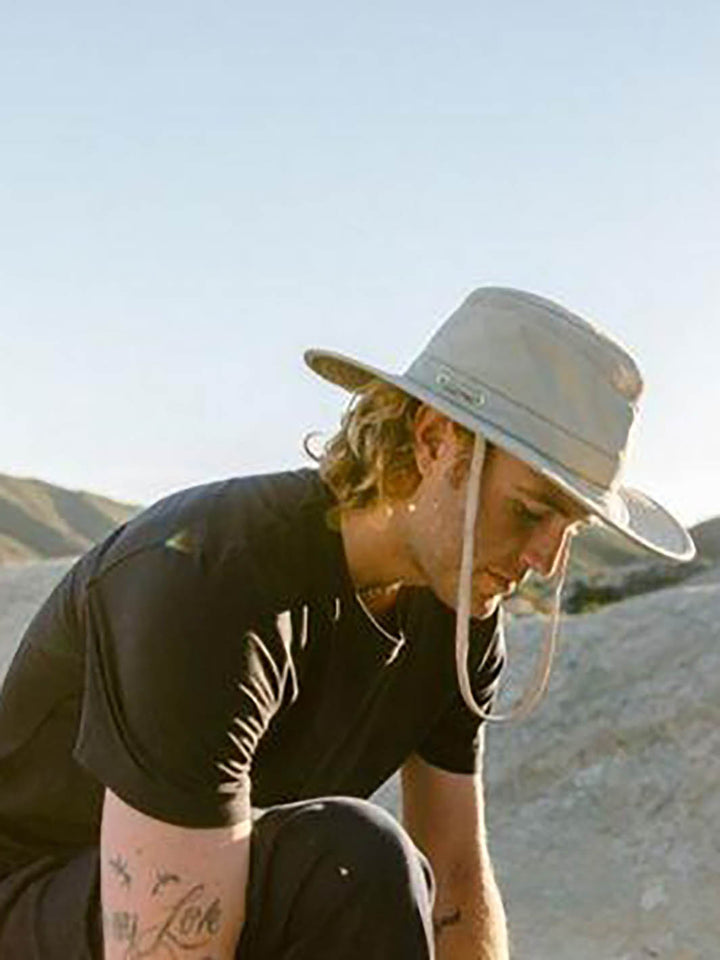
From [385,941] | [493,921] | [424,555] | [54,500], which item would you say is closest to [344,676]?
[424,555]

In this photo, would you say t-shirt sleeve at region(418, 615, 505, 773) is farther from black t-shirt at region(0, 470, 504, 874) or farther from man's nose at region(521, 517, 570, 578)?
man's nose at region(521, 517, 570, 578)

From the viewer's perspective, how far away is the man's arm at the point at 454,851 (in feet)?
14.1

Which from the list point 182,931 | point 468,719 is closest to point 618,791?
point 468,719

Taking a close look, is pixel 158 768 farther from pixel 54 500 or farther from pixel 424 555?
pixel 54 500

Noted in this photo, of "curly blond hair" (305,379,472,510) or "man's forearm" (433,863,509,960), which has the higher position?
"curly blond hair" (305,379,472,510)

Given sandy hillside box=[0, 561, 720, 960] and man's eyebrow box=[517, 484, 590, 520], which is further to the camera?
sandy hillside box=[0, 561, 720, 960]

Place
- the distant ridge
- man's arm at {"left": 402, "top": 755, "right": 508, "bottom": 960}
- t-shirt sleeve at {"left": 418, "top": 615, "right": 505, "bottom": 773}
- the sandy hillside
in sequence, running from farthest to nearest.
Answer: the distant ridge < the sandy hillside < man's arm at {"left": 402, "top": 755, "right": 508, "bottom": 960} < t-shirt sleeve at {"left": 418, "top": 615, "right": 505, "bottom": 773}

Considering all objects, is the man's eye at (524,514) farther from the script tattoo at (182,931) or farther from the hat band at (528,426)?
the script tattoo at (182,931)

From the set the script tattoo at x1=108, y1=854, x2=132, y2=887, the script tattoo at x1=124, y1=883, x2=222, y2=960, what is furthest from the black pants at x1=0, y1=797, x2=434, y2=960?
the script tattoo at x1=108, y1=854, x2=132, y2=887

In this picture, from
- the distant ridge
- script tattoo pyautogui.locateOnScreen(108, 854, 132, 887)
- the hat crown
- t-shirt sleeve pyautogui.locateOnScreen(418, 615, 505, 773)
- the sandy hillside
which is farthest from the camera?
the distant ridge

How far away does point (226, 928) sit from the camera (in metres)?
3.35

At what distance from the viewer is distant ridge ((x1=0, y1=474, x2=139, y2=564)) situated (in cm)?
8225

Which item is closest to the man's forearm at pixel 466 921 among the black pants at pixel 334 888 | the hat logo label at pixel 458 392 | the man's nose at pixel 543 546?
the black pants at pixel 334 888

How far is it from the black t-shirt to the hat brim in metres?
0.24
